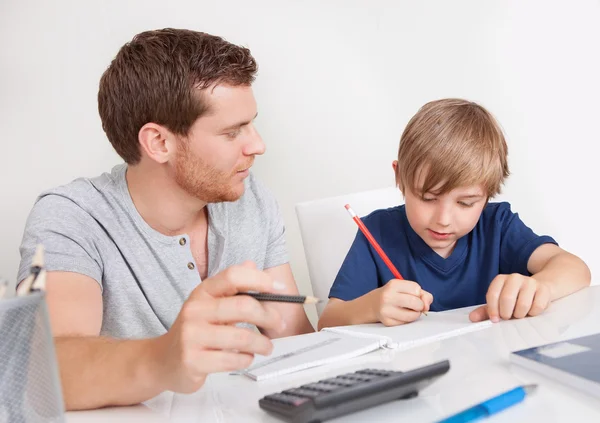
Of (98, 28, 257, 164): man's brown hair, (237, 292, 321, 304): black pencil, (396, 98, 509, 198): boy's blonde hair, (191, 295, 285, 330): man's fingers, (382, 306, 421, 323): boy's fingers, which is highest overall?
(98, 28, 257, 164): man's brown hair

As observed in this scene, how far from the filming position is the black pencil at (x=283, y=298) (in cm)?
67

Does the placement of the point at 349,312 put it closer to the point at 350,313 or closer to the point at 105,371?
the point at 350,313

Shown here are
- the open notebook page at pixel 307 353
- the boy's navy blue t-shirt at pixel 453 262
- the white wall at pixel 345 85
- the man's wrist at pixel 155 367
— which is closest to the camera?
the man's wrist at pixel 155 367

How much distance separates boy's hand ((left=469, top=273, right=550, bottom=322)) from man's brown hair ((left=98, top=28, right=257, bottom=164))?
0.67 metres

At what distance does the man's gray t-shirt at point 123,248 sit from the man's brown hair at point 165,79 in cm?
12

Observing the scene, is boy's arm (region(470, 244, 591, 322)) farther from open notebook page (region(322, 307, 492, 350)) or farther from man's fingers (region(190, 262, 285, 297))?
man's fingers (region(190, 262, 285, 297))

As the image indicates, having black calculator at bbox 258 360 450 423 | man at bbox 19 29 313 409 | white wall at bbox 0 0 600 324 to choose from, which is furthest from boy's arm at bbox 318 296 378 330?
white wall at bbox 0 0 600 324

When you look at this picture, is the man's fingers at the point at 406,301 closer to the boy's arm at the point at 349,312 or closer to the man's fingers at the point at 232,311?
the boy's arm at the point at 349,312

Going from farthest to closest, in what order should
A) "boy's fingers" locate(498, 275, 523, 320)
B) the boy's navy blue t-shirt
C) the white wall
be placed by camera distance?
the white wall
the boy's navy blue t-shirt
"boy's fingers" locate(498, 275, 523, 320)

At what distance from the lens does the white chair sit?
156 centimetres

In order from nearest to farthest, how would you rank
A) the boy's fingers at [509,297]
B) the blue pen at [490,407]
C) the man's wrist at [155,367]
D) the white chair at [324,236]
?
the blue pen at [490,407] < the man's wrist at [155,367] < the boy's fingers at [509,297] < the white chair at [324,236]

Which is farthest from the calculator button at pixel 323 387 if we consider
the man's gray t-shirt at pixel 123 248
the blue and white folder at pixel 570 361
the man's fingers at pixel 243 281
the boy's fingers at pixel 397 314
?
the man's gray t-shirt at pixel 123 248

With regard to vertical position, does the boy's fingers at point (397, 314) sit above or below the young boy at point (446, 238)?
below

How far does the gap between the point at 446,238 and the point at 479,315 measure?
1.05ft
